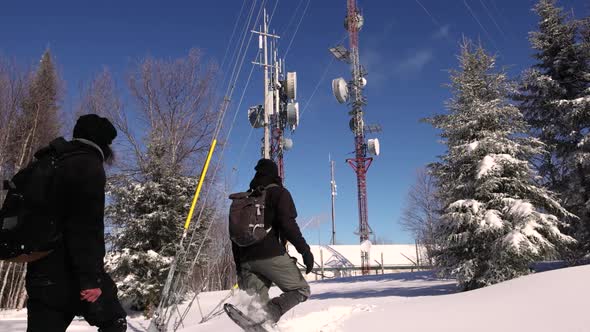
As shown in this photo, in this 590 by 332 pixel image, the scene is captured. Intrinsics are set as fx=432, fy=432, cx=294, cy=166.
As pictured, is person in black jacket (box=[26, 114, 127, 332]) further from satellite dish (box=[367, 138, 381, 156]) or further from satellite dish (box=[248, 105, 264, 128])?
satellite dish (box=[367, 138, 381, 156])

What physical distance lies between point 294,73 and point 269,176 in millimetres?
17388

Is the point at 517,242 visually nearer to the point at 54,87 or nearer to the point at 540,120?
the point at 540,120

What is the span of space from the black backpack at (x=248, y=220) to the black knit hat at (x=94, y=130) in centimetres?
139

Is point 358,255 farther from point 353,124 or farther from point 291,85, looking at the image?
point 291,85

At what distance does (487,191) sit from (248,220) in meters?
8.00

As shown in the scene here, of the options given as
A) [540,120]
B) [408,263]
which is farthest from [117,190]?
[408,263]

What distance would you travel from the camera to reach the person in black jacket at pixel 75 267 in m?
2.08

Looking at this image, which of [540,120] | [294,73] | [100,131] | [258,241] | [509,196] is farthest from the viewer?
[294,73]

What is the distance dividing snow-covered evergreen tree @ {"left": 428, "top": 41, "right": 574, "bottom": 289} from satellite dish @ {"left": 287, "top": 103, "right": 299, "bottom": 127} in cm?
1024

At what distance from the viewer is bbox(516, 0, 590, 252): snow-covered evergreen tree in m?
12.3

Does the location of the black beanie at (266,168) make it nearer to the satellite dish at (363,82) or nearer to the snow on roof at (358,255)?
the satellite dish at (363,82)

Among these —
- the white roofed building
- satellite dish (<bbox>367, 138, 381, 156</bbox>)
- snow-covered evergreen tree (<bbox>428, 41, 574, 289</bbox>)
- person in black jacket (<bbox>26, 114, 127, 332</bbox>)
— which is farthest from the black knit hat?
the white roofed building

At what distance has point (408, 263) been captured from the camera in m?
40.8

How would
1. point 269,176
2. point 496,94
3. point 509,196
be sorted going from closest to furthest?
point 269,176, point 509,196, point 496,94
